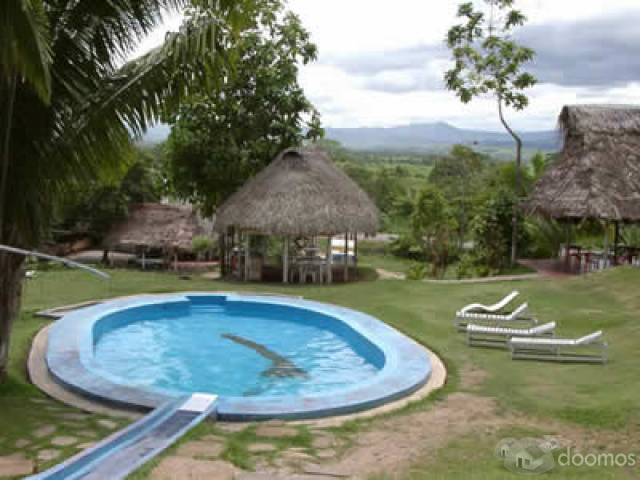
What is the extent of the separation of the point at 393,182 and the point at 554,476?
125 ft

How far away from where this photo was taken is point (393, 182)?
4219 centimetres


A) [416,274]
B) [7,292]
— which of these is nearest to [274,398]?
[7,292]

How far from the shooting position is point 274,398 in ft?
21.6

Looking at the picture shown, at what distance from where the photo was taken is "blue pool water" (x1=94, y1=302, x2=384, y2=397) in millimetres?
8773

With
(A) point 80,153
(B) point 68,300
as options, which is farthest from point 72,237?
(A) point 80,153

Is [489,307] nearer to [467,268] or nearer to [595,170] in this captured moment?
[467,268]

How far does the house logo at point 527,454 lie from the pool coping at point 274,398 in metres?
1.62

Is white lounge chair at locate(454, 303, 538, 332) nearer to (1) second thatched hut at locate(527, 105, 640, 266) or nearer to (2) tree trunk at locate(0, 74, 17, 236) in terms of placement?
(1) second thatched hut at locate(527, 105, 640, 266)

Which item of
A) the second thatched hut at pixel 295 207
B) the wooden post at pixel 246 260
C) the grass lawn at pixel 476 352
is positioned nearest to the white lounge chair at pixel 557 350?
the grass lawn at pixel 476 352

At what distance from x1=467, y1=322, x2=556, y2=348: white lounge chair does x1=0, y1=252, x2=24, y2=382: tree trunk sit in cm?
569

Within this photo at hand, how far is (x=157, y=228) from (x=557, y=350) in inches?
578

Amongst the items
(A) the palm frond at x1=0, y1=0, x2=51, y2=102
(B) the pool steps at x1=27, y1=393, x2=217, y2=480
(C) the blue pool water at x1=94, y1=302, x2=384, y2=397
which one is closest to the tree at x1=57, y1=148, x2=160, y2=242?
(C) the blue pool water at x1=94, y1=302, x2=384, y2=397

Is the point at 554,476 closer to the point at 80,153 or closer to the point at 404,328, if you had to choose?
the point at 80,153

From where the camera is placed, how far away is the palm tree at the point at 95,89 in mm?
5961
